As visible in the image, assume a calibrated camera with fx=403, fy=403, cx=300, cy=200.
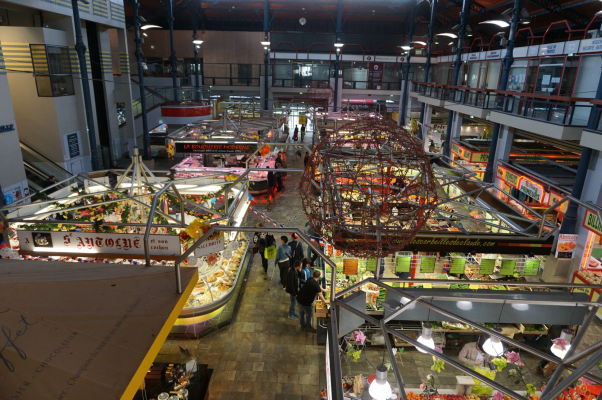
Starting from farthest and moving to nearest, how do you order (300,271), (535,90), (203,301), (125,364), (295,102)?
1. (295,102)
2. (535,90)
3. (300,271)
4. (203,301)
5. (125,364)

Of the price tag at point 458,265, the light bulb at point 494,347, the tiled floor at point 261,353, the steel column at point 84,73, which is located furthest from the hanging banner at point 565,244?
the steel column at point 84,73

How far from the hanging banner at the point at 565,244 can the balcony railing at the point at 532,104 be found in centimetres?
272

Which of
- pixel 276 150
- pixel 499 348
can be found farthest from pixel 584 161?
pixel 276 150

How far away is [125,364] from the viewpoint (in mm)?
1726

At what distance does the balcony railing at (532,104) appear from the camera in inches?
361

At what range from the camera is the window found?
1348 cm

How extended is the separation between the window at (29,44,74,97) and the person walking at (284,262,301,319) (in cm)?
1094

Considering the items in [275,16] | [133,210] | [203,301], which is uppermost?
[275,16]

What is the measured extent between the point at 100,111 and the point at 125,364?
18.9 m

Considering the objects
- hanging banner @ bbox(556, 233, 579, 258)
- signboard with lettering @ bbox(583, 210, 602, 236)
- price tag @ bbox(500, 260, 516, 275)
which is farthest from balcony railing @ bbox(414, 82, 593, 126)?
price tag @ bbox(500, 260, 516, 275)

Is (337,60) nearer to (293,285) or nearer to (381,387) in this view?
(293,285)

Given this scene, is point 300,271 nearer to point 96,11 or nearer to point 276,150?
point 276,150

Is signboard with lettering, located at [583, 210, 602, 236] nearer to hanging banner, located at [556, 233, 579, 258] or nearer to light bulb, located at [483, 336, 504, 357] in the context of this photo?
hanging banner, located at [556, 233, 579, 258]

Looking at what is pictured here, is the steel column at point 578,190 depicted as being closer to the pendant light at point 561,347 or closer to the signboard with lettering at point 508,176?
the signboard with lettering at point 508,176
